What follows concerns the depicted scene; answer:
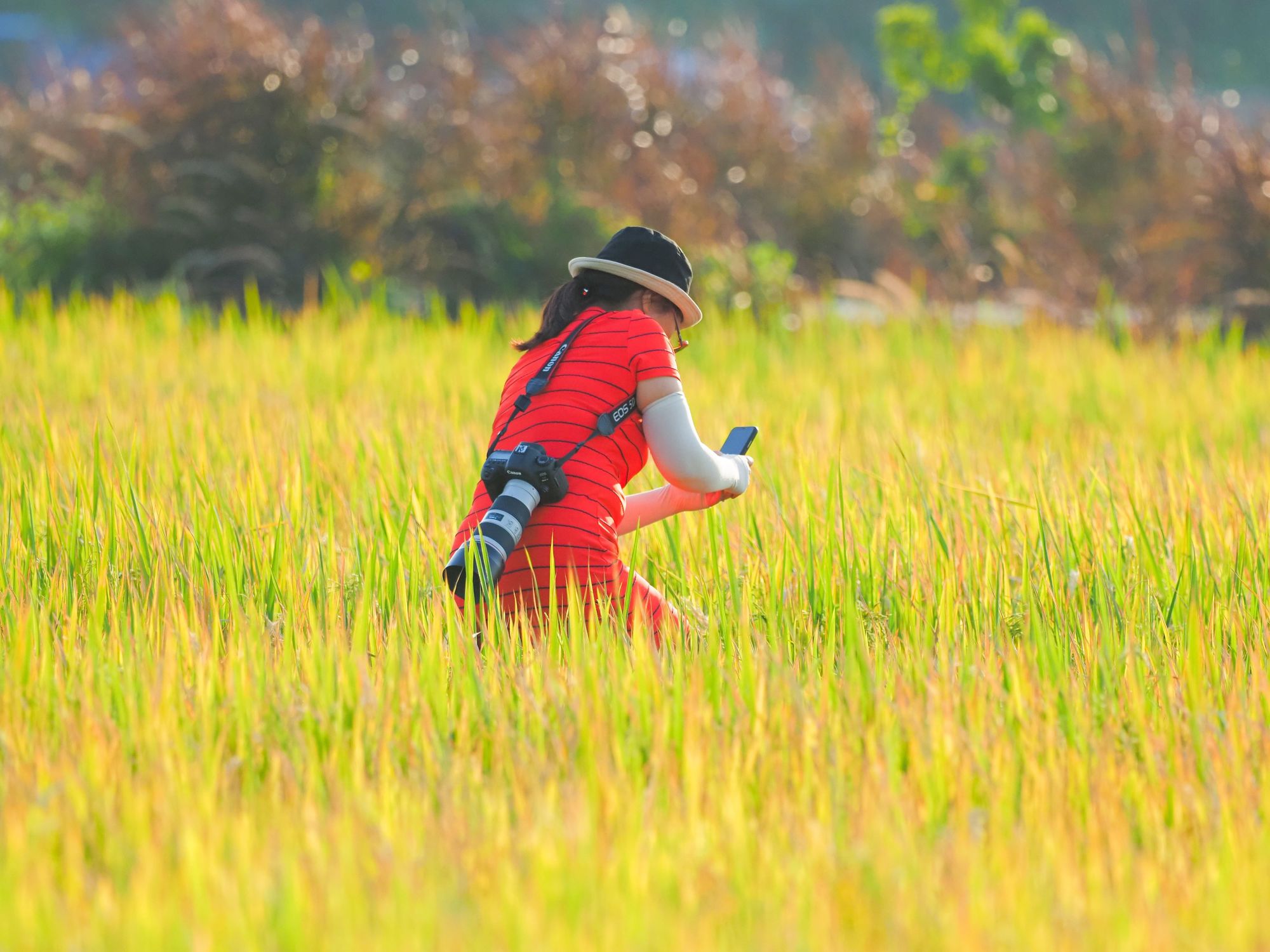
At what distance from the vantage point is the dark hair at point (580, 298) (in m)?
2.84

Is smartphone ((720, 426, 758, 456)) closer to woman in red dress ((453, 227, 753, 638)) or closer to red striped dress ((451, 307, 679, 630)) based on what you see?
woman in red dress ((453, 227, 753, 638))

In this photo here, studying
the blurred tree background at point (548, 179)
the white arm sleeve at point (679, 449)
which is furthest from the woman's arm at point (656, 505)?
the blurred tree background at point (548, 179)

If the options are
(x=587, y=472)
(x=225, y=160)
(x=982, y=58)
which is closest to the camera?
(x=587, y=472)

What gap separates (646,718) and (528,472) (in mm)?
625

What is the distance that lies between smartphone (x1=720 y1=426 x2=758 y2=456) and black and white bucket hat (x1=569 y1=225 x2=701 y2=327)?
289mm

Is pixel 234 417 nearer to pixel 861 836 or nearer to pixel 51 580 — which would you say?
pixel 51 580

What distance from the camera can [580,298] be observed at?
2.88 m

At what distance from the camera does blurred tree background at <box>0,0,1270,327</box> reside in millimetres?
8531

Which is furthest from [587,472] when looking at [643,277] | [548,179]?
[548,179]

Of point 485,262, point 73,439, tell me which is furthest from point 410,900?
point 485,262

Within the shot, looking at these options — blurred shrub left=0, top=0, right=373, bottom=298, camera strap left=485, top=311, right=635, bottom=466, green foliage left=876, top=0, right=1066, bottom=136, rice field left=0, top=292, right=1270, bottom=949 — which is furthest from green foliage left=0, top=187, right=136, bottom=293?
green foliage left=876, top=0, right=1066, bottom=136

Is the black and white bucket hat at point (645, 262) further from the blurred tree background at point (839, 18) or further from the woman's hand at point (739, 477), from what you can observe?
the blurred tree background at point (839, 18)

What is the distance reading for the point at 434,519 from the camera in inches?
137

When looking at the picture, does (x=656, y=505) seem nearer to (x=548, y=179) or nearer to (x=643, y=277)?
(x=643, y=277)
